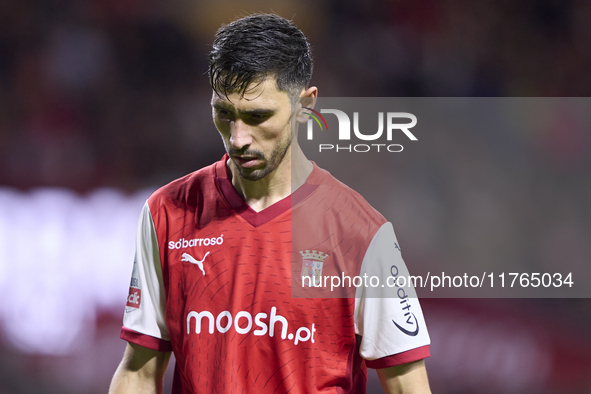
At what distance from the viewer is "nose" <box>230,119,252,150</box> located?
1.38 m

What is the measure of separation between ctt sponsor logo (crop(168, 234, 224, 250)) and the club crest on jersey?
22 cm

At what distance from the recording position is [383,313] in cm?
149

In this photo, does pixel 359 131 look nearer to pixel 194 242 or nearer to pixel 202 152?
pixel 194 242

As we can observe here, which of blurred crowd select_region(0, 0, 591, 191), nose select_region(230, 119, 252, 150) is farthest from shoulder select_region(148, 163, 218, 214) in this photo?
blurred crowd select_region(0, 0, 591, 191)

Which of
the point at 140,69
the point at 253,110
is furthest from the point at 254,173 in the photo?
the point at 140,69

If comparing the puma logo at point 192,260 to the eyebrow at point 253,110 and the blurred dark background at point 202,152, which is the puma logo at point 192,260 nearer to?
the eyebrow at point 253,110

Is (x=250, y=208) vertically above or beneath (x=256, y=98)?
beneath

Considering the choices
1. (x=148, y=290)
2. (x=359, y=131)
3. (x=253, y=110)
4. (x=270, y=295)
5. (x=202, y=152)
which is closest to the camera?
(x=253, y=110)

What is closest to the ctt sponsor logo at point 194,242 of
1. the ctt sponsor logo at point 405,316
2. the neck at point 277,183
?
the neck at point 277,183

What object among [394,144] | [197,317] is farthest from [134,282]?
[394,144]

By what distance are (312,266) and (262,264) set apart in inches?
4.9

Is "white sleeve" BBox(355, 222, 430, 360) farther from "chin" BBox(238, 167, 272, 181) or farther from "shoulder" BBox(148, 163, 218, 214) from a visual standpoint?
"shoulder" BBox(148, 163, 218, 214)

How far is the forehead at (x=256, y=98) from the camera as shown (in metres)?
1.38

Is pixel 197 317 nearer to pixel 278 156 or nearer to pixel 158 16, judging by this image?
pixel 278 156
